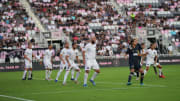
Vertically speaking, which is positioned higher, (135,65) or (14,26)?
(14,26)

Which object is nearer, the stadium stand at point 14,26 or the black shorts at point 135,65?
the black shorts at point 135,65

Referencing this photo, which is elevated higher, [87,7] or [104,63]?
[87,7]

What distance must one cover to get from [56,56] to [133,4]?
17626 millimetres

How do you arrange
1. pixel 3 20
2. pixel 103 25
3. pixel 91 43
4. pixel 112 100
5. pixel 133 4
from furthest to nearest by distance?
pixel 133 4, pixel 103 25, pixel 3 20, pixel 91 43, pixel 112 100

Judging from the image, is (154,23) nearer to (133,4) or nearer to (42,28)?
(133,4)

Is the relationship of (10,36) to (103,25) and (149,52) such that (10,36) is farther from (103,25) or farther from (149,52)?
(149,52)

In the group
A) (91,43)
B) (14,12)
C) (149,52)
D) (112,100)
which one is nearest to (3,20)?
(14,12)

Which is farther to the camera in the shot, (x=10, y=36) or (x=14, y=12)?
(x=14, y=12)

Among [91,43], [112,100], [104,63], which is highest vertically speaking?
[91,43]

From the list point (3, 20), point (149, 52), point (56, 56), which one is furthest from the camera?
point (3, 20)

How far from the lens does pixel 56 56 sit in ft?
134

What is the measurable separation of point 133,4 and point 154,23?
5530 millimetres

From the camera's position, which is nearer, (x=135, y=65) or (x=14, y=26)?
(x=135, y=65)

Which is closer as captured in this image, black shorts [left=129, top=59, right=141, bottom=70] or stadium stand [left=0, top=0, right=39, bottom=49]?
black shorts [left=129, top=59, right=141, bottom=70]
